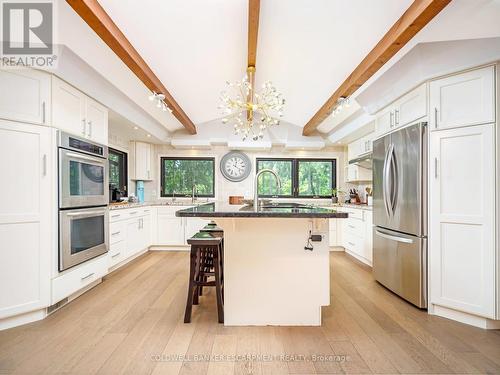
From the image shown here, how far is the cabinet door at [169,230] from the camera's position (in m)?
4.62

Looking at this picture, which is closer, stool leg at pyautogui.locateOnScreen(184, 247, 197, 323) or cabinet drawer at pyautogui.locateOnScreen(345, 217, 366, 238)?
stool leg at pyautogui.locateOnScreen(184, 247, 197, 323)

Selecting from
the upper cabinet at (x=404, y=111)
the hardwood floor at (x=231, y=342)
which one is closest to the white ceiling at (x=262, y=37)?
the upper cabinet at (x=404, y=111)

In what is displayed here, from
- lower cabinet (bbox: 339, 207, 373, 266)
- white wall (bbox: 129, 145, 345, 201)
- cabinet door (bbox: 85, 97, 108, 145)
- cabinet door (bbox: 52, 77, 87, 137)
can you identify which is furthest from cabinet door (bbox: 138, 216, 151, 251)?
lower cabinet (bbox: 339, 207, 373, 266)

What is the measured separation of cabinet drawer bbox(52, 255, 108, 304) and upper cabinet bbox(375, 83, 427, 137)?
11.8 feet

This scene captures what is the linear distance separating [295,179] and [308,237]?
11.1ft

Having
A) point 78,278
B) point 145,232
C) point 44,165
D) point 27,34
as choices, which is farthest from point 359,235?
point 27,34

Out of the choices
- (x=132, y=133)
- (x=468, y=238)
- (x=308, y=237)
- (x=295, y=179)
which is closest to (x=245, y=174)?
(x=295, y=179)

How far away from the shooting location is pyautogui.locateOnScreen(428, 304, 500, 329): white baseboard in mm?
1983

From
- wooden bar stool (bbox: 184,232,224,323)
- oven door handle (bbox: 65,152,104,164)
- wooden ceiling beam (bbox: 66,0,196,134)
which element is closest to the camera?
wooden ceiling beam (bbox: 66,0,196,134)

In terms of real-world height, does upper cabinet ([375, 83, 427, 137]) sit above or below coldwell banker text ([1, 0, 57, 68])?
below

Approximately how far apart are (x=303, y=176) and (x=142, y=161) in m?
3.28

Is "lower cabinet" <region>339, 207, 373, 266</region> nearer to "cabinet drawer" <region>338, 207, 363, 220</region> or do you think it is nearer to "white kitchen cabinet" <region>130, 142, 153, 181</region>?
"cabinet drawer" <region>338, 207, 363, 220</region>

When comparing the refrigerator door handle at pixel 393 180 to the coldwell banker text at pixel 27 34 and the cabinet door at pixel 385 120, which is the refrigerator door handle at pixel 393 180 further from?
the coldwell banker text at pixel 27 34

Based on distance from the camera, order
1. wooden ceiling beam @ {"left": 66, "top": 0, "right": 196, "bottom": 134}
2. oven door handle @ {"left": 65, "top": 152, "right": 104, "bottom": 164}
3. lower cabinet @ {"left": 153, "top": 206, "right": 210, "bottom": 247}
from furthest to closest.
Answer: lower cabinet @ {"left": 153, "top": 206, "right": 210, "bottom": 247} < oven door handle @ {"left": 65, "top": 152, "right": 104, "bottom": 164} < wooden ceiling beam @ {"left": 66, "top": 0, "right": 196, "bottom": 134}
